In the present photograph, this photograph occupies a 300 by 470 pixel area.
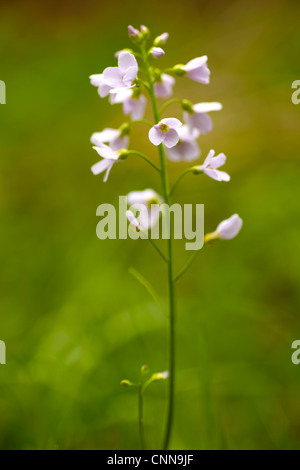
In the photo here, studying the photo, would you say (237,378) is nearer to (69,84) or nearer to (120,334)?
(120,334)

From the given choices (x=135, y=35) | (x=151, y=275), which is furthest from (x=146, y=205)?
(x=151, y=275)

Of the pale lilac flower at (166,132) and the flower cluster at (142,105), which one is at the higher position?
the flower cluster at (142,105)

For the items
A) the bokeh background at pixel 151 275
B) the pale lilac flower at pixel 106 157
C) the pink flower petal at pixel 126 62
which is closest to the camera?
the pink flower petal at pixel 126 62

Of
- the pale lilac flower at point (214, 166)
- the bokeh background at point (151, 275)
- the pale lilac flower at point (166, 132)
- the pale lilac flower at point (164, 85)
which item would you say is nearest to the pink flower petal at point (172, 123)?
the pale lilac flower at point (166, 132)

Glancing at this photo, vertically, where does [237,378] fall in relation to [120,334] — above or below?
below

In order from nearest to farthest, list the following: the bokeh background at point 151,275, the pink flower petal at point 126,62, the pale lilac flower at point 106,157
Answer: the pink flower petal at point 126,62 < the pale lilac flower at point 106,157 < the bokeh background at point 151,275

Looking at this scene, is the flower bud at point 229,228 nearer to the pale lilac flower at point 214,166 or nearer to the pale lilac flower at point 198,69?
the pale lilac flower at point 214,166

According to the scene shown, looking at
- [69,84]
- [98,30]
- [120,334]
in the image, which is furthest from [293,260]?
[98,30]

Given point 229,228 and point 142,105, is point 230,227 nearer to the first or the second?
point 229,228
